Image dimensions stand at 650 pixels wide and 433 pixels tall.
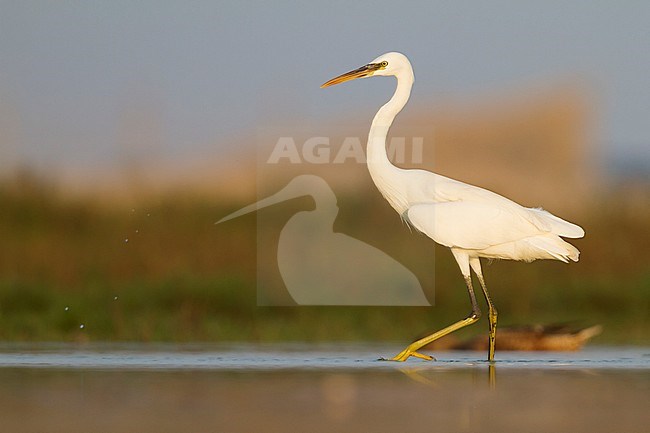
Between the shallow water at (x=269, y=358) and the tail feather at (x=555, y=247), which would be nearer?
the shallow water at (x=269, y=358)

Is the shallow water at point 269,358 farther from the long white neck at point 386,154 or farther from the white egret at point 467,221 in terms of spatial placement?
the long white neck at point 386,154

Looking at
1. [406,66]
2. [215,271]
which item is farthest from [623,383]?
[215,271]

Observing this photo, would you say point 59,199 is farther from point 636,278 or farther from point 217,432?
point 217,432

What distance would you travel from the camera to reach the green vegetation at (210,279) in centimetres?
1326

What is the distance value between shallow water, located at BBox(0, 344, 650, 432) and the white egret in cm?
73

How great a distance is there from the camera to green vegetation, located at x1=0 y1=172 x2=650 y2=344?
1326cm

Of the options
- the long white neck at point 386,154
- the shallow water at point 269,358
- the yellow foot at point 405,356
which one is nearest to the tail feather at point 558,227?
the shallow water at point 269,358

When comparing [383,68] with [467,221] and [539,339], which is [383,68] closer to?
[467,221]

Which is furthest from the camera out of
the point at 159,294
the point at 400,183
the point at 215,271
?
the point at 215,271

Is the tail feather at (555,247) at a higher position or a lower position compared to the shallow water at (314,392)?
higher

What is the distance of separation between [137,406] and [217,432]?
93 cm

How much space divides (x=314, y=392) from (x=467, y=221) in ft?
10.1

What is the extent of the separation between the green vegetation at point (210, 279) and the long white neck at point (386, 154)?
2.50 meters

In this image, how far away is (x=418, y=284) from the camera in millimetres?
15297
